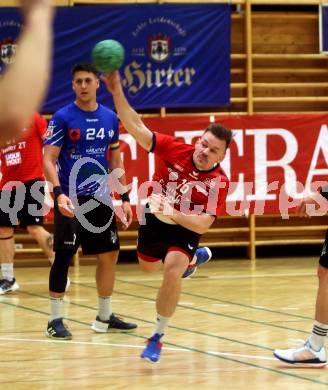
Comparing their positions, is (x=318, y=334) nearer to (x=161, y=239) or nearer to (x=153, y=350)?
(x=153, y=350)

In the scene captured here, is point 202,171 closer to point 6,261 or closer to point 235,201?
point 6,261

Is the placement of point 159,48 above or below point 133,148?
above

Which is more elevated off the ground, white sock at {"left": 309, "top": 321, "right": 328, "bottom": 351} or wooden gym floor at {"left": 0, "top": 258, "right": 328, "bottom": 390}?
white sock at {"left": 309, "top": 321, "right": 328, "bottom": 351}

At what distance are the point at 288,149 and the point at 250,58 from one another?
4.49ft

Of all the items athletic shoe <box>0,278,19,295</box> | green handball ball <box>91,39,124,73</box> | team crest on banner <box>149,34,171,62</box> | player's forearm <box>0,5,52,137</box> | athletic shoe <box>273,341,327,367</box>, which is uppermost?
team crest on banner <box>149,34,171,62</box>

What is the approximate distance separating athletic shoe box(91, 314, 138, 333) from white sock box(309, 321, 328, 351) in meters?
1.77

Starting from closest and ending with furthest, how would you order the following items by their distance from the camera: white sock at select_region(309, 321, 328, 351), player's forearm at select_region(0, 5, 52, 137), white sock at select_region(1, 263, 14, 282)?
player's forearm at select_region(0, 5, 52, 137), white sock at select_region(309, 321, 328, 351), white sock at select_region(1, 263, 14, 282)

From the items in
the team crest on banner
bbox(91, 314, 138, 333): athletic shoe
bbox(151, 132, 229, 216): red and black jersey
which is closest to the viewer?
bbox(151, 132, 229, 216): red and black jersey

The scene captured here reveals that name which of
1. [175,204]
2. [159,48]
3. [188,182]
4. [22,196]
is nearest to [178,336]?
[175,204]

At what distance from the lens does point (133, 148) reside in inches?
431

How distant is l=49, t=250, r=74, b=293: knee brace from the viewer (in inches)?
247

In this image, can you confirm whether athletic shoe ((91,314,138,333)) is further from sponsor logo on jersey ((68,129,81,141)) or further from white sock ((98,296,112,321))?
sponsor logo on jersey ((68,129,81,141))

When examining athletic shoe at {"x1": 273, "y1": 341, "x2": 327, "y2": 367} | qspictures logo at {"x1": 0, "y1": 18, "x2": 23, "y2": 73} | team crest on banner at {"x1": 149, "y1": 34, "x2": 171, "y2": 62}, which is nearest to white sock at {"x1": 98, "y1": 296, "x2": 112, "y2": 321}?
athletic shoe at {"x1": 273, "y1": 341, "x2": 327, "y2": 367}

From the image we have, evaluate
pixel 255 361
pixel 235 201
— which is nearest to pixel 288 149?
pixel 235 201
